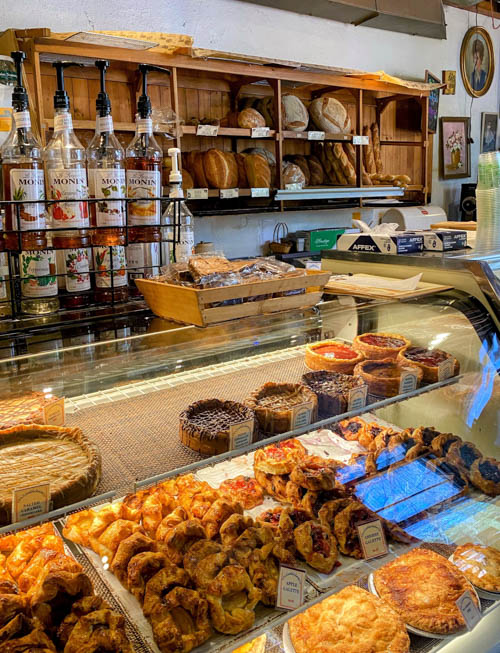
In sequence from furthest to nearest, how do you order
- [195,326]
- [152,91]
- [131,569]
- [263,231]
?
[263,231] < [152,91] < [195,326] < [131,569]

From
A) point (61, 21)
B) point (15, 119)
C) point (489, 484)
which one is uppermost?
point (61, 21)

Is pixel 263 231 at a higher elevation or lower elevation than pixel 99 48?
lower

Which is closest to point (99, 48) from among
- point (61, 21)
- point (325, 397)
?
point (61, 21)

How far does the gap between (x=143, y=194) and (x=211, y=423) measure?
0.59 meters

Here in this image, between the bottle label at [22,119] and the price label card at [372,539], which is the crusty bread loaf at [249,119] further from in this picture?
the price label card at [372,539]

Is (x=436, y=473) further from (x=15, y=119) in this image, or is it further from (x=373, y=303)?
(x=15, y=119)

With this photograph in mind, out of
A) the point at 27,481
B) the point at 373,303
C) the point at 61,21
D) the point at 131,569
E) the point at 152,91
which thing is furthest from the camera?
the point at 152,91

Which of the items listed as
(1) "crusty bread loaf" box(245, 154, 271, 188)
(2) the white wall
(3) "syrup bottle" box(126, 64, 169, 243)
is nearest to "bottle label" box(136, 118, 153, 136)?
(3) "syrup bottle" box(126, 64, 169, 243)

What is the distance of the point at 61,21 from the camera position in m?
3.67

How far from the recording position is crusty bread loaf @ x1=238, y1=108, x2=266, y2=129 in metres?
4.18

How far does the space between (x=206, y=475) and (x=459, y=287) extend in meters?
0.98

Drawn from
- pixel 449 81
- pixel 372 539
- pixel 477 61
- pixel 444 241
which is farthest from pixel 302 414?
pixel 477 61

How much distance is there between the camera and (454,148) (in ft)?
20.2

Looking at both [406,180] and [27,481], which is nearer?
[27,481]
